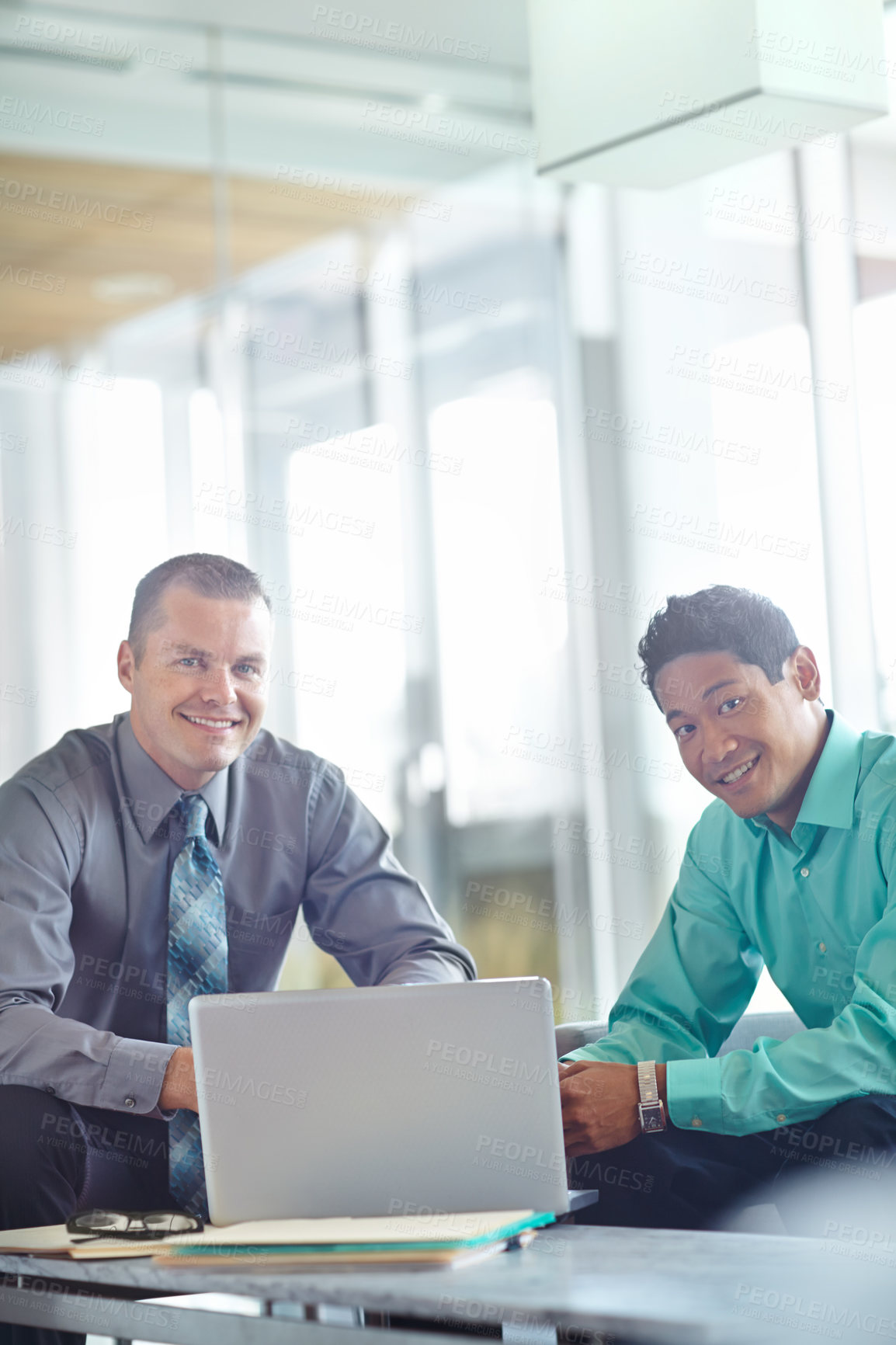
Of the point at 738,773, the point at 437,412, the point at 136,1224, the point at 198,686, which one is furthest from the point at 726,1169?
the point at 437,412

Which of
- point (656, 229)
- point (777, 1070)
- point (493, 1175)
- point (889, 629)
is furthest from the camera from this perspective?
point (656, 229)

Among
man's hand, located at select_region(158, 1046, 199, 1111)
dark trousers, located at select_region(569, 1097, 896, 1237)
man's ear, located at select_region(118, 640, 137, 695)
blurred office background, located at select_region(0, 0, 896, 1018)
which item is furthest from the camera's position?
blurred office background, located at select_region(0, 0, 896, 1018)

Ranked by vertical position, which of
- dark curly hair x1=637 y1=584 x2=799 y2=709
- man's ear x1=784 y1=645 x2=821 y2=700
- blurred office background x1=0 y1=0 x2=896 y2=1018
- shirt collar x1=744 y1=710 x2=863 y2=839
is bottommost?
shirt collar x1=744 y1=710 x2=863 y2=839

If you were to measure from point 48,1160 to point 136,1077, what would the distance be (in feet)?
0.50

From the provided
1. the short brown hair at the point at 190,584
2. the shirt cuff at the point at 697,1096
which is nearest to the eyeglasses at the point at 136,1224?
the shirt cuff at the point at 697,1096

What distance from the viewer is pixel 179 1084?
2031mm

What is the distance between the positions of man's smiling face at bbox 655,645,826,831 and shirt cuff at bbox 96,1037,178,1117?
854 mm

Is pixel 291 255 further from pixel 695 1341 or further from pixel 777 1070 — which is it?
pixel 695 1341

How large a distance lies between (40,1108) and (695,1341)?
1.21m

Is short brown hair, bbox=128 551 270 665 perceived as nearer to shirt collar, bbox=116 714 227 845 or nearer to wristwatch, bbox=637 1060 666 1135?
shirt collar, bbox=116 714 227 845

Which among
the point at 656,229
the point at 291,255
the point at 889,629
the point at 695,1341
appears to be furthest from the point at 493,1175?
the point at 656,229

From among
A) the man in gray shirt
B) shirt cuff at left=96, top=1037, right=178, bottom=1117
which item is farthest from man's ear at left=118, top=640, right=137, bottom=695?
shirt cuff at left=96, top=1037, right=178, bottom=1117

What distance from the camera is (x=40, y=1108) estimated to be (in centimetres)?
206

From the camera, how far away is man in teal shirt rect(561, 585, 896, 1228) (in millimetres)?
1967
